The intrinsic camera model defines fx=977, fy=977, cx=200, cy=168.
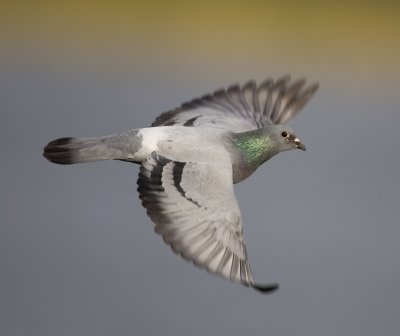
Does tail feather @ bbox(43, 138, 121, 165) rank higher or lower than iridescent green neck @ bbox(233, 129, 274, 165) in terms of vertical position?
higher

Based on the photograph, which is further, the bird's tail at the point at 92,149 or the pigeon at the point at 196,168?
the bird's tail at the point at 92,149

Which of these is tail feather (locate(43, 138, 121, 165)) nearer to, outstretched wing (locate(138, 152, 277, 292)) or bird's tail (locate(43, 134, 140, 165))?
bird's tail (locate(43, 134, 140, 165))

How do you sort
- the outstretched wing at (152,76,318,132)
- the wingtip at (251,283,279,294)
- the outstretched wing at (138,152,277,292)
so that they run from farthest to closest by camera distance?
the outstretched wing at (152,76,318,132) → the outstretched wing at (138,152,277,292) → the wingtip at (251,283,279,294)

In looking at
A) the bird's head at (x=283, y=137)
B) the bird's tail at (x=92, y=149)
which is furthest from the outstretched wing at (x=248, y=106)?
the bird's tail at (x=92, y=149)

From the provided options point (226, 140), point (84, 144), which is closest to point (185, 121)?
point (226, 140)

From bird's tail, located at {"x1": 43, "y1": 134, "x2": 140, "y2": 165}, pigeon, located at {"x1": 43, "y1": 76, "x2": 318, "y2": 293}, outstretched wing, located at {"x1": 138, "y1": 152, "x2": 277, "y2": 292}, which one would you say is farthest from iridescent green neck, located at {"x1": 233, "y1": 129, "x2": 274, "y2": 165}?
bird's tail, located at {"x1": 43, "y1": 134, "x2": 140, "y2": 165}

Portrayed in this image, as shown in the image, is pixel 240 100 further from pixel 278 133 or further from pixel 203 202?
pixel 203 202

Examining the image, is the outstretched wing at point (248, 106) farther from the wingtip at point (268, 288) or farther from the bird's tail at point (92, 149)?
the wingtip at point (268, 288)

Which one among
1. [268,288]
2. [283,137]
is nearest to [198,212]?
[268,288]
